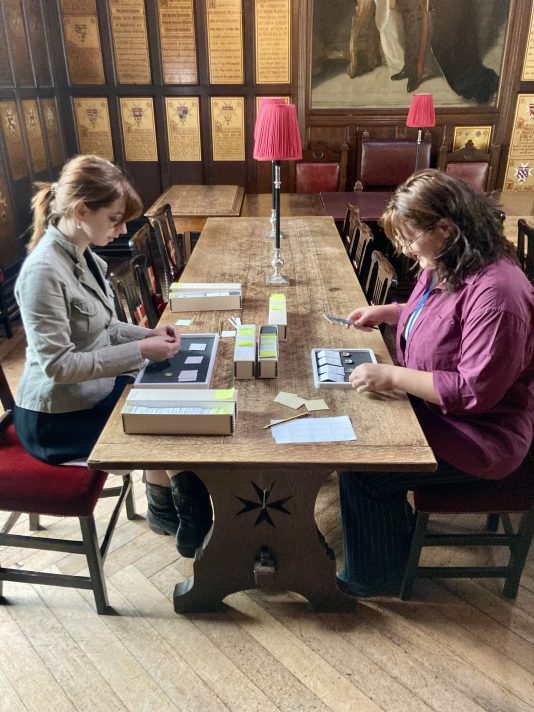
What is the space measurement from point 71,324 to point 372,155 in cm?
397

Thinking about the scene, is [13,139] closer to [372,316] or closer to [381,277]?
[381,277]

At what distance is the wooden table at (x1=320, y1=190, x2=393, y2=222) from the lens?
12.2 ft

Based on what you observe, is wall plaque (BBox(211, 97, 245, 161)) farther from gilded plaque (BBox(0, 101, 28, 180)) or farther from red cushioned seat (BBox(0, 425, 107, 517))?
red cushioned seat (BBox(0, 425, 107, 517))

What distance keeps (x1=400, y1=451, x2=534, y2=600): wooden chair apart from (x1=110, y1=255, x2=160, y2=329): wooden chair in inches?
46.0

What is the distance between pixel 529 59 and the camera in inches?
191

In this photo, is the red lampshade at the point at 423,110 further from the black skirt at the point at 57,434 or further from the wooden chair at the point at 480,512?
the black skirt at the point at 57,434

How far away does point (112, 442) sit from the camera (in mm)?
1320

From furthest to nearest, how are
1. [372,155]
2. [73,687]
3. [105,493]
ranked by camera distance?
[372,155] → [105,493] → [73,687]

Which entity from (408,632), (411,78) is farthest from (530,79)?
(408,632)

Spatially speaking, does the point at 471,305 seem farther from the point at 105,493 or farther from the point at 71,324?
the point at 105,493

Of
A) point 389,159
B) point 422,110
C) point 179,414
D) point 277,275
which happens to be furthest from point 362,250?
point 389,159

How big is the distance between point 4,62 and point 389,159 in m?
3.12

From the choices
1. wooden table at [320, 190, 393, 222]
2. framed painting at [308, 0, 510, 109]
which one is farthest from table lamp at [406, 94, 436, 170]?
framed painting at [308, 0, 510, 109]

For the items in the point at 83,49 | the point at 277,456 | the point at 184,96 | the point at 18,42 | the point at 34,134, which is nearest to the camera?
the point at 277,456
